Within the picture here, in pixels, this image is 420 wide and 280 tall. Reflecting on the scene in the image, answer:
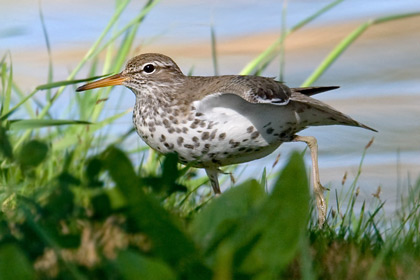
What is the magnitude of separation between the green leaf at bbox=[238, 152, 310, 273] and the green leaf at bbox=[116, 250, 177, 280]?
0.33m

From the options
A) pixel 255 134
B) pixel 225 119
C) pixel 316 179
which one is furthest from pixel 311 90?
pixel 225 119

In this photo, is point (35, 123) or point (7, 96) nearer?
point (35, 123)

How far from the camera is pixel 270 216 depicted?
9.19 feet

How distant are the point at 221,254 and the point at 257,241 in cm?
28

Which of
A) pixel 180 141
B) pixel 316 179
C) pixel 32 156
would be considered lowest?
pixel 316 179

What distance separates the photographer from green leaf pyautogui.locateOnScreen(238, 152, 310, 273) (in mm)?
2787

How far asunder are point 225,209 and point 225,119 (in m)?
1.84

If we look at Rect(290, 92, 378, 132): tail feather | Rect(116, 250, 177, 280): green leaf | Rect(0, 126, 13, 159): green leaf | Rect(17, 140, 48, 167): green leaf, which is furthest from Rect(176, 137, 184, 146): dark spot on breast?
Rect(116, 250, 177, 280): green leaf

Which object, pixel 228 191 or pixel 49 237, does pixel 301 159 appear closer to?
pixel 228 191

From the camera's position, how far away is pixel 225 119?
494 centimetres

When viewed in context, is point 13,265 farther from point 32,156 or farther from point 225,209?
point 225,209

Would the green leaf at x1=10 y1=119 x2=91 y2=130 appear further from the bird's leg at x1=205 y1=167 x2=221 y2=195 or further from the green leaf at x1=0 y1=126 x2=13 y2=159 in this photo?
the green leaf at x1=0 y1=126 x2=13 y2=159

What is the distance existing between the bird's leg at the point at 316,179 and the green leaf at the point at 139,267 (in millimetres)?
2607

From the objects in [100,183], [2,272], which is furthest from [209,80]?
[2,272]
